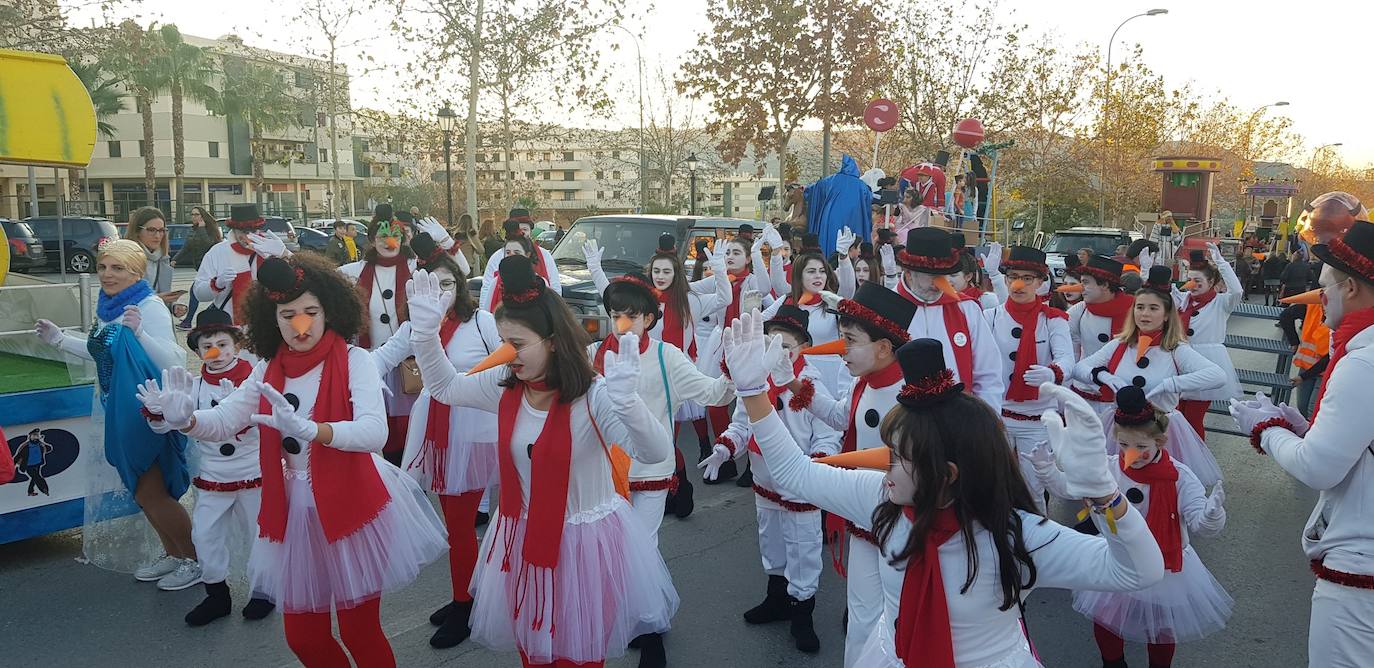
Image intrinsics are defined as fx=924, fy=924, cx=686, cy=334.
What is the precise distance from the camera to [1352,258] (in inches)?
113

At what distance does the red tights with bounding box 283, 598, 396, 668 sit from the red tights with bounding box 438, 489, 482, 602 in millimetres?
954

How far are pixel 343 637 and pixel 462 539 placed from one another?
41.9 inches

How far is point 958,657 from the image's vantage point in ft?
8.09

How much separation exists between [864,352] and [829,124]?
18.5m

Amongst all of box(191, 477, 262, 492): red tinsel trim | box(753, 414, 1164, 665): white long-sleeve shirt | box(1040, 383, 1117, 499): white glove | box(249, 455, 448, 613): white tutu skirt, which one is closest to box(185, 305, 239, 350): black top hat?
box(191, 477, 262, 492): red tinsel trim

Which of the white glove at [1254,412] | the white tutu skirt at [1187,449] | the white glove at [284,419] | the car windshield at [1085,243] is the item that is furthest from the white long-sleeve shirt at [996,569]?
the car windshield at [1085,243]

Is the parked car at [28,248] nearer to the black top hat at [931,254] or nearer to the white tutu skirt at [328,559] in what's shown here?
the white tutu skirt at [328,559]

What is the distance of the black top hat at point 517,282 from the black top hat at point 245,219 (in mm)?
5003

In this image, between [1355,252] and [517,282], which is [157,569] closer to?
[517,282]

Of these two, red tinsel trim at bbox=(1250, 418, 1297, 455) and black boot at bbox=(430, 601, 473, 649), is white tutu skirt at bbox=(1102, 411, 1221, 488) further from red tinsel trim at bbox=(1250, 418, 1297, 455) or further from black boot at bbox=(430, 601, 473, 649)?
black boot at bbox=(430, 601, 473, 649)

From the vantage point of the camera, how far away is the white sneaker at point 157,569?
5246 mm

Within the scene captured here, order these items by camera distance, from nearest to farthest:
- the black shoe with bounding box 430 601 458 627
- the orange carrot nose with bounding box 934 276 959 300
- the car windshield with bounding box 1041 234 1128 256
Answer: the black shoe with bounding box 430 601 458 627 < the orange carrot nose with bounding box 934 276 959 300 < the car windshield with bounding box 1041 234 1128 256

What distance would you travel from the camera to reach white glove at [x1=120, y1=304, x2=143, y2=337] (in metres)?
4.86

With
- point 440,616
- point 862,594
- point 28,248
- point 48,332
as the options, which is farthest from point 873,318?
point 28,248
